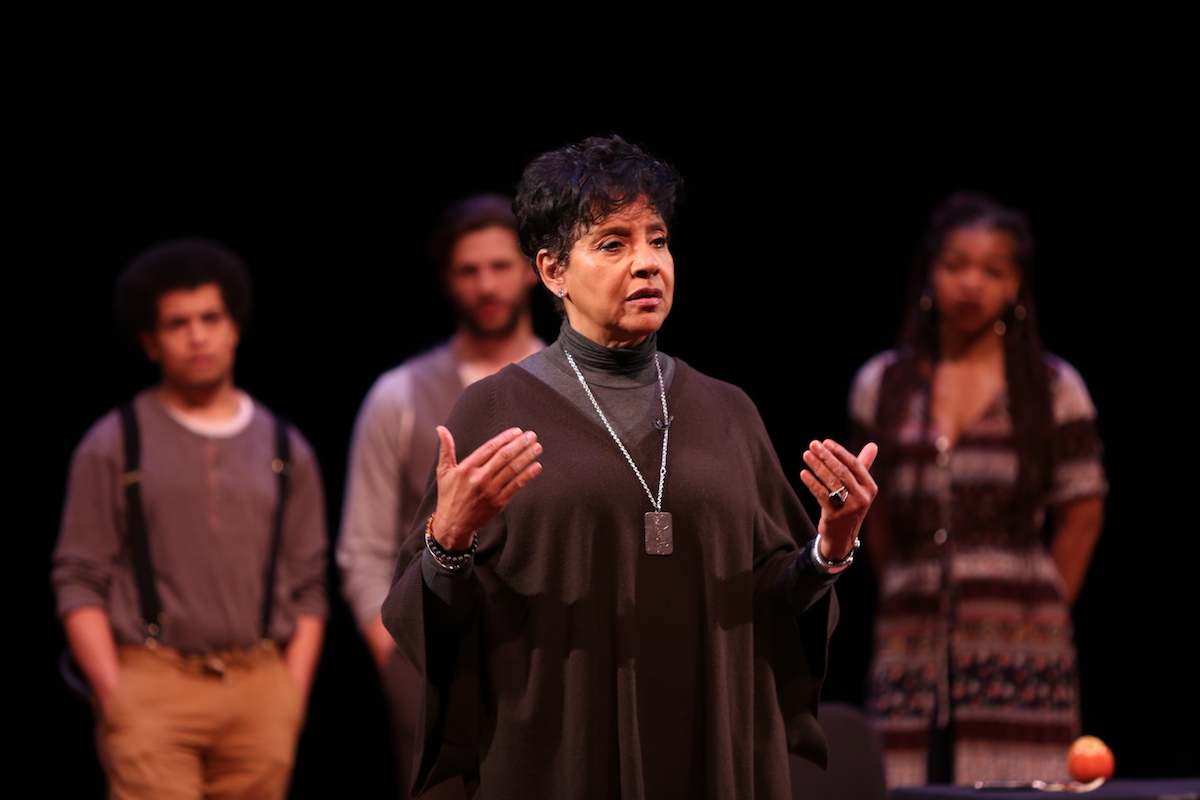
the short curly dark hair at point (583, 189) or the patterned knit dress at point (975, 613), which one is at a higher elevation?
the short curly dark hair at point (583, 189)

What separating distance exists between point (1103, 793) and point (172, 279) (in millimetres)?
2807

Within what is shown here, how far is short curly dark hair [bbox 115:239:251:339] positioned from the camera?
13.5 feet

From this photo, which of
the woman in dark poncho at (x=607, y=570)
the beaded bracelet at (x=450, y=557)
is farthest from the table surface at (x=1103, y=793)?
the beaded bracelet at (x=450, y=557)

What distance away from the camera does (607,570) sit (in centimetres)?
220

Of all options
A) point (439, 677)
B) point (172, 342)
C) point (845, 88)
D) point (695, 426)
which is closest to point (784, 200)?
point (845, 88)

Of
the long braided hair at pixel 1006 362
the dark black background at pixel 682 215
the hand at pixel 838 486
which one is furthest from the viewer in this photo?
the dark black background at pixel 682 215

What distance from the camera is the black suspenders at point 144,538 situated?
381 centimetres

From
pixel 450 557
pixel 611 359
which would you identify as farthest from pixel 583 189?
pixel 450 557

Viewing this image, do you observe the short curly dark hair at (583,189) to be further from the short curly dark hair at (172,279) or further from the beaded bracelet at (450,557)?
the short curly dark hair at (172,279)

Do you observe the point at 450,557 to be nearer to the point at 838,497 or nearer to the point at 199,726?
the point at 838,497

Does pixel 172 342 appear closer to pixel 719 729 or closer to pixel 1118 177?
Answer: pixel 719 729

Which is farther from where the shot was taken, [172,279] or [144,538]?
[172,279]

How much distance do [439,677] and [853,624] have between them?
3636 mm

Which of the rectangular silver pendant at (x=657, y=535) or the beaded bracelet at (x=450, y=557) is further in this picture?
the rectangular silver pendant at (x=657, y=535)
